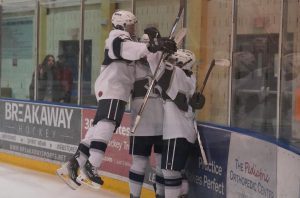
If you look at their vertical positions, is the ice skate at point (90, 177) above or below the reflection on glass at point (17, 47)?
below

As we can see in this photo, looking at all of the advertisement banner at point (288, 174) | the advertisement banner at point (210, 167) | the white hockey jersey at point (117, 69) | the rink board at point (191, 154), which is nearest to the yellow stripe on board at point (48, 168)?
the rink board at point (191, 154)

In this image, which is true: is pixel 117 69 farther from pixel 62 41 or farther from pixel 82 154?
pixel 62 41

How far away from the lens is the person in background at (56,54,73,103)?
21.2 feet

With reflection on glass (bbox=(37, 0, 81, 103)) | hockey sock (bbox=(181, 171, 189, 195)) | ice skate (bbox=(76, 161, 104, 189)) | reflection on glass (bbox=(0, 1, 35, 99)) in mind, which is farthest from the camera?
reflection on glass (bbox=(0, 1, 35, 99))

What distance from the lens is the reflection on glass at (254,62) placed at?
4488mm

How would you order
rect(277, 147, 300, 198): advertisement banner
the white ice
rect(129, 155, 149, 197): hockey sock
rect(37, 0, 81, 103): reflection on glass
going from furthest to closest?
rect(37, 0, 81, 103): reflection on glass
the white ice
rect(129, 155, 149, 197): hockey sock
rect(277, 147, 300, 198): advertisement banner

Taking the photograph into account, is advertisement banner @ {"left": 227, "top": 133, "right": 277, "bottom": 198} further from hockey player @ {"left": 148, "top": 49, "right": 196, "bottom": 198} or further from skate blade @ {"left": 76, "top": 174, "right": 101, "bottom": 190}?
skate blade @ {"left": 76, "top": 174, "right": 101, "bottom": 190}

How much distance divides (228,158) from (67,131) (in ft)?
8.57

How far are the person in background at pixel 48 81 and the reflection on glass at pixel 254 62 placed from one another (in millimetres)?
2616

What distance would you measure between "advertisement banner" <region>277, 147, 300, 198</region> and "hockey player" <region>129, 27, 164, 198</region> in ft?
4.14

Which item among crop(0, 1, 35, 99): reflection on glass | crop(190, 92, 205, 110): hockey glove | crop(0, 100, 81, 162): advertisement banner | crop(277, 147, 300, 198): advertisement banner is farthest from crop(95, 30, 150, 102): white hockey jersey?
crop(0, 1, 35, 99): reflection on glass

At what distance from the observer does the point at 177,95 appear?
4168 mm

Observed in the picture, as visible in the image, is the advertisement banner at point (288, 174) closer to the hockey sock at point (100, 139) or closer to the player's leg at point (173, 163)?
the player's leg at point (173, 163)

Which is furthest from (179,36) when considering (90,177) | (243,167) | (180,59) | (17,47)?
(17,47)
